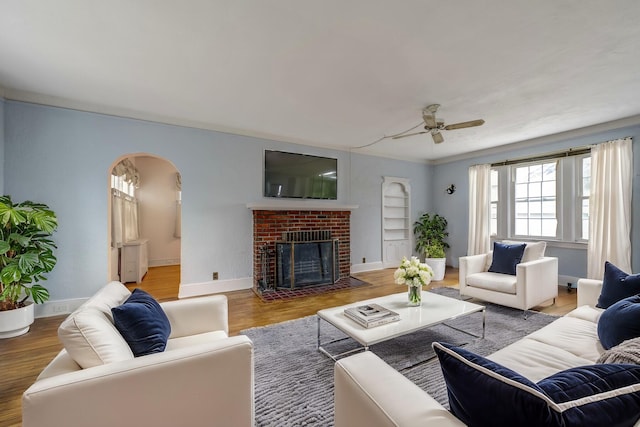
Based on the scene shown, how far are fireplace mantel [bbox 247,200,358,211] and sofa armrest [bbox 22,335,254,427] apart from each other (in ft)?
9.88

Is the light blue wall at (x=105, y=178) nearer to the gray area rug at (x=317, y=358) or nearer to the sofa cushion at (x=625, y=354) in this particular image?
the gray area rug at (x=317, y=358)

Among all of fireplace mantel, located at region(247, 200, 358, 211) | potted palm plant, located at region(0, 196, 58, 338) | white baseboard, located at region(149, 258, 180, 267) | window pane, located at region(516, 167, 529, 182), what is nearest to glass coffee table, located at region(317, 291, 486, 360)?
fireplace mantel, located at region(247, 200, 358, 211)

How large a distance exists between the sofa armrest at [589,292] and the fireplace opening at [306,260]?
10.00 ft

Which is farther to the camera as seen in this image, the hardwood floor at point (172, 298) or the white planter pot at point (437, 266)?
the white planter pot at point (437, 266)

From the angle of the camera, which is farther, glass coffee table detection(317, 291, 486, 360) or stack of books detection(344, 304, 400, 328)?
stack of books detection(344, 304, 400, 328)

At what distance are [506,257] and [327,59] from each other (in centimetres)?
324

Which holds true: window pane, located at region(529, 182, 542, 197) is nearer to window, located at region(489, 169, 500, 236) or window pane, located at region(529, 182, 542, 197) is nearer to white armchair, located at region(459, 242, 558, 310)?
window, located at region(489, 169, 500, 236)

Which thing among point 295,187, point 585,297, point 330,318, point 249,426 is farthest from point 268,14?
point 585,297

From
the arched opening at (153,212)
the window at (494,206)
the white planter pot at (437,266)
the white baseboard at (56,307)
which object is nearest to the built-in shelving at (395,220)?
the white planter pot at (437,266)

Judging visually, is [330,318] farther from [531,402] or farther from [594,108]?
[594,108]

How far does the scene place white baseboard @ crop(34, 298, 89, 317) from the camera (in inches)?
122

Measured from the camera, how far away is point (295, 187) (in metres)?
4.67

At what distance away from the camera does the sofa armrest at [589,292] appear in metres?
2.31

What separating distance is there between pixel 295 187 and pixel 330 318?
2822 millimetres
